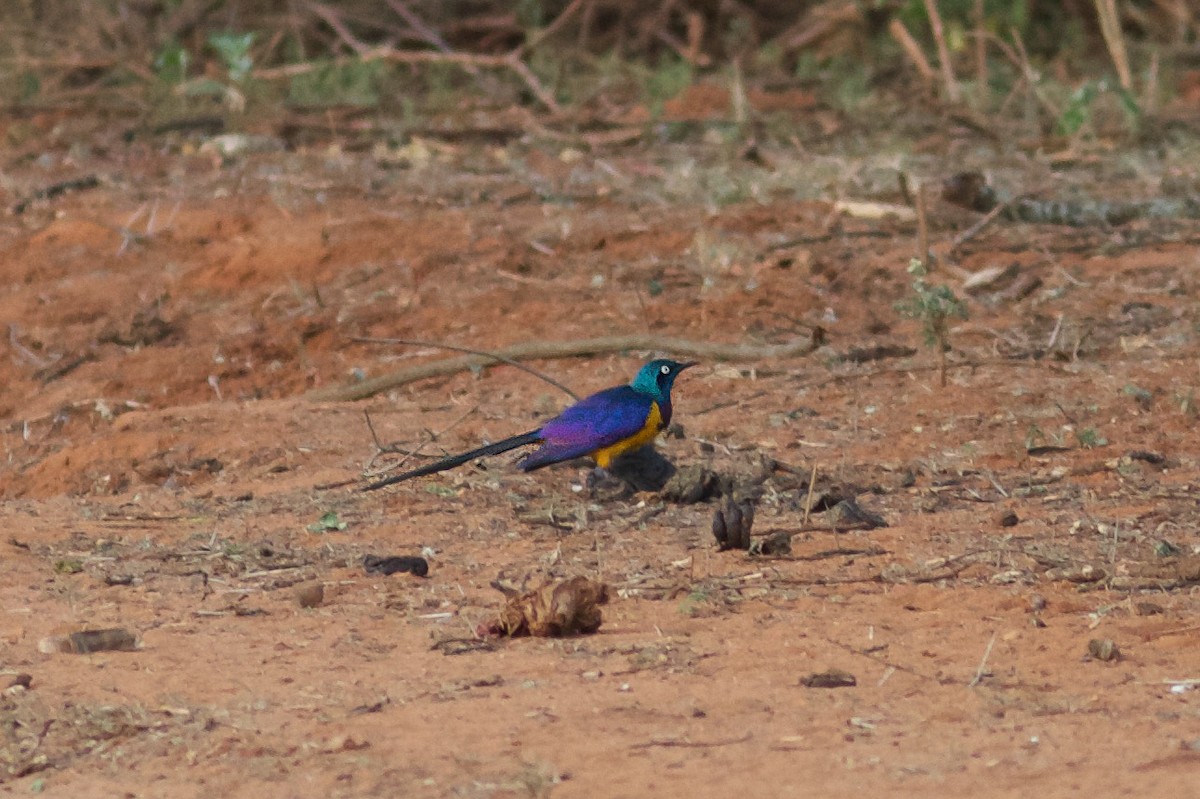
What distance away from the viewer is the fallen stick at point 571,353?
228 inches

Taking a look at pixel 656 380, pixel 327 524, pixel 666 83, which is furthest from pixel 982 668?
pixel 666 83

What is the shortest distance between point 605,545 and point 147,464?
1.67 m

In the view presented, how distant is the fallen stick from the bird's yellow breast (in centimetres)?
121

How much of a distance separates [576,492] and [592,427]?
36 cm

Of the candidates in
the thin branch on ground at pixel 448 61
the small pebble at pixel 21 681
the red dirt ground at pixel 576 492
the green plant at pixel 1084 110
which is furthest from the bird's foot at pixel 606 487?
the thin branch on ground at pixel 448 61

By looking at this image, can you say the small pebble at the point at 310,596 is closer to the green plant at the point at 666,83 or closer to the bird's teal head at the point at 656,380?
the bird's teal head at the point at 656,380

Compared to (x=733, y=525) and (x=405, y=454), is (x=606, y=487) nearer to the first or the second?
(x=405, y=454)

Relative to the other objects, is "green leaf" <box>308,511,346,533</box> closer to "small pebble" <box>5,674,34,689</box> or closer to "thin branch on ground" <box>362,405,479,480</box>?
"thin branch on ground" <box>362,405,479,480</box>

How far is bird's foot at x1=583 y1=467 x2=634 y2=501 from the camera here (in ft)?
15.6

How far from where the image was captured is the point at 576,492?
481 centimetres

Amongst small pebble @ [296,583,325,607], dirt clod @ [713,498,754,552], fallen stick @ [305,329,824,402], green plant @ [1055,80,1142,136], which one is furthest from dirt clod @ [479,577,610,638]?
green plant @ [1055,80,1142,136]

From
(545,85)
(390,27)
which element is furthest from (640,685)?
(390,27)

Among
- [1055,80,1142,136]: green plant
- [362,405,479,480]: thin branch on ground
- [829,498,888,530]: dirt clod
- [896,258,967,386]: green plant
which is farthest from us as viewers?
[1055,80,1142,136]: green plant

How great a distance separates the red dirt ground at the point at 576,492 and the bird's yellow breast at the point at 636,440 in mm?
145
